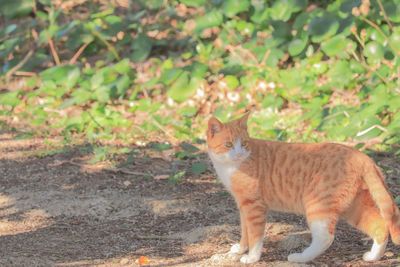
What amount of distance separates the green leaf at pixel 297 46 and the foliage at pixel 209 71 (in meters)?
0.01

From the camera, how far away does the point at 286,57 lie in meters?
8.85

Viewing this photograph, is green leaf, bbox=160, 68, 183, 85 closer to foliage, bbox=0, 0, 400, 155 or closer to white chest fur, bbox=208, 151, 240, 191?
foliage, bbox=0, 0, 400, 155

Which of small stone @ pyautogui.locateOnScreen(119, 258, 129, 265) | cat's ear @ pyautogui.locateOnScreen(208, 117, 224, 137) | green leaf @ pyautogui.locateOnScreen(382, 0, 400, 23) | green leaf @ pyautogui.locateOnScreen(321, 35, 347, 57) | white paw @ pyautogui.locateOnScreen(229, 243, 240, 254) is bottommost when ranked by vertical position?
green leaf @ pyautogui.locateOnScreen(321, 35, 347, 57)

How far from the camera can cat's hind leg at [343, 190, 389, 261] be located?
4.50 meters

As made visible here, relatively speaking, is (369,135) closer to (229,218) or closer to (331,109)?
(331,109)

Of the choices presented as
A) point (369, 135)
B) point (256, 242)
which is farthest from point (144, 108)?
point (256, 242)

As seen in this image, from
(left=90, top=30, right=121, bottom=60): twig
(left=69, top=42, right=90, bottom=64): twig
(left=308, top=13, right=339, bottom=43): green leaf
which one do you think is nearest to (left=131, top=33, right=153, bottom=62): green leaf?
(left=90, top=30, right=121, bottom=60): twig

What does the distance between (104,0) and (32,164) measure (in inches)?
164

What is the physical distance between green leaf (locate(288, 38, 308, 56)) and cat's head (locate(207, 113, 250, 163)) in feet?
12.4

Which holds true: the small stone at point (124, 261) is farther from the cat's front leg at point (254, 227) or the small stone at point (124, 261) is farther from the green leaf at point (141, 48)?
the green leaf at point (141, 48)

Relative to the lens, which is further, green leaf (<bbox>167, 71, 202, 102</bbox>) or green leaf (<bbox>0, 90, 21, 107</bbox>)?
green leaf (<bbox>0, 90, 21, 107</bbox>)

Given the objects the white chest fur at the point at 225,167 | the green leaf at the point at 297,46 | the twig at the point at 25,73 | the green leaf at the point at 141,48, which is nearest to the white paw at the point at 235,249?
the white chest fur at the point at 225,167

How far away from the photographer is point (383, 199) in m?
4.39

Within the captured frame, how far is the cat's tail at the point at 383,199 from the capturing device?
4395mm
